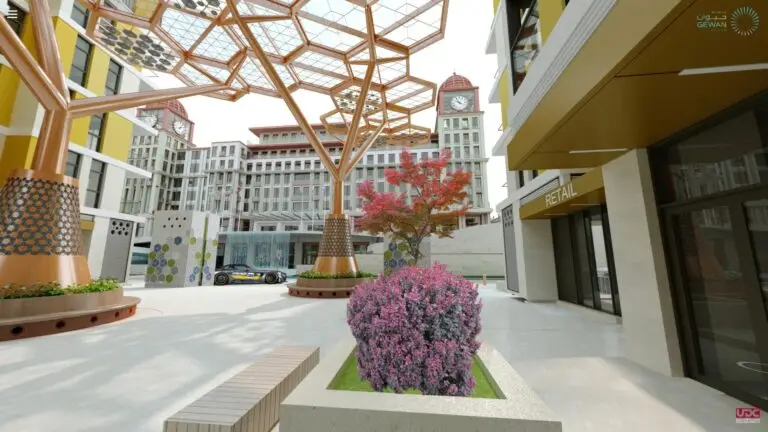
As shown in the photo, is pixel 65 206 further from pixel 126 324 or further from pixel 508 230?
pixel 508 230

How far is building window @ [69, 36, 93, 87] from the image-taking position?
55.0 ft

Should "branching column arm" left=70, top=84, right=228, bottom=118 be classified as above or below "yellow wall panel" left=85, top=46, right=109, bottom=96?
below

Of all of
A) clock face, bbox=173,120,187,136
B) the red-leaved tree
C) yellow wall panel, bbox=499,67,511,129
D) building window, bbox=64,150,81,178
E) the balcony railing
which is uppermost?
clock face, bbox=173,120,187,136

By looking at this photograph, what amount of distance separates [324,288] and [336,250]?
195 centimetres

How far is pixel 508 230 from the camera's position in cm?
1326

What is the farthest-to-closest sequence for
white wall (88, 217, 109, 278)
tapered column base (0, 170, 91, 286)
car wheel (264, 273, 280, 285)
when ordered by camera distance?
car wheel (264, 273, 280, 285) → white wall (88, 217, 109, 278) → tapered column base (0, 170, 91, 286)

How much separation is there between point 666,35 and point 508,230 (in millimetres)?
11770

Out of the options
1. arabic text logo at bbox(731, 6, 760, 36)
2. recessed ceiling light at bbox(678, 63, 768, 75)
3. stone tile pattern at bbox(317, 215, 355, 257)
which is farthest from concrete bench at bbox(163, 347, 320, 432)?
stone tile pattern at bbox(317, 215, 355, 257)

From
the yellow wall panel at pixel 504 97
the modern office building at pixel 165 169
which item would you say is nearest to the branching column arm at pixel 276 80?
the yellow wall panel at pixel 504 97

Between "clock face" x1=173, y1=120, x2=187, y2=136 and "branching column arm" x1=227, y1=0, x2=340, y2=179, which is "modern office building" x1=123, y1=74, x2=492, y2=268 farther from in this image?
"branching column arm" x1=227, y1=0, x2=340, y2=179

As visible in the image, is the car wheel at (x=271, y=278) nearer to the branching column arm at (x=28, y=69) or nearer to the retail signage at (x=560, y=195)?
the branching column arm at (x=28, y=69)

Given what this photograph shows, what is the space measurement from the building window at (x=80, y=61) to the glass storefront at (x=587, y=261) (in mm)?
24854

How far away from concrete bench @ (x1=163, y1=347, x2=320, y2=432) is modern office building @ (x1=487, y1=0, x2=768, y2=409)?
3.78m

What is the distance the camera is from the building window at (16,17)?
14.6 meters
